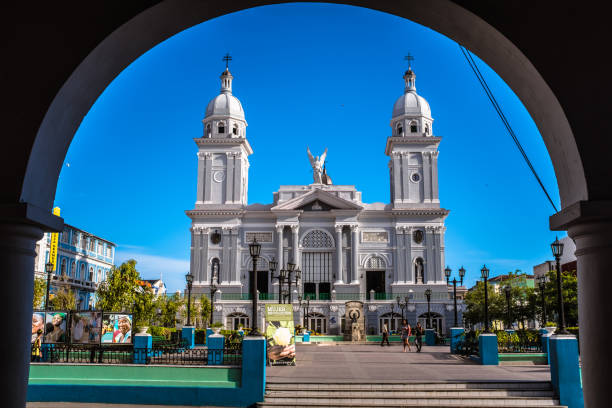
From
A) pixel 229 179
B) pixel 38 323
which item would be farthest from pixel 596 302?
pixel 229 179

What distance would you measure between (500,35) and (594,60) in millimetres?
803

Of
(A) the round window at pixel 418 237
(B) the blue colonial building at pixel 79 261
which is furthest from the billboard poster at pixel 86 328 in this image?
(A) the round window at pixel 418 237

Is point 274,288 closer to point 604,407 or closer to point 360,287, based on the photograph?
point 360,287

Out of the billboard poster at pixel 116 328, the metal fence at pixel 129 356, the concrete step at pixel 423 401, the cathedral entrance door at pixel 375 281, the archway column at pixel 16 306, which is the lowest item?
the concrete step at pixel 423 401

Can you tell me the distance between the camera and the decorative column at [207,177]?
62906mm

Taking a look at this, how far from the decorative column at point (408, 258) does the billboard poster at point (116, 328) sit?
42.6 meters

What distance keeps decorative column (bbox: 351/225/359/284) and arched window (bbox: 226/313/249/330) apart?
11423 mm

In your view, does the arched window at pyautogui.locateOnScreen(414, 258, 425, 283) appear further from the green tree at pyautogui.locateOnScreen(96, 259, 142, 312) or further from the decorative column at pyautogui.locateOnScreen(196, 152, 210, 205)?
the green tree at pyautogui.locateOnScreen(96, 259, 142, 312)

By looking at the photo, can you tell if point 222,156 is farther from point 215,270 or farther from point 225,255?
point 215,270

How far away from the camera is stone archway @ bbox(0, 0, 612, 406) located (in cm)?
493

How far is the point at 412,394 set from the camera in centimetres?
1612

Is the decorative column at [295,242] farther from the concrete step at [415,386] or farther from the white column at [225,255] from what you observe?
the concrete step at [415,386]

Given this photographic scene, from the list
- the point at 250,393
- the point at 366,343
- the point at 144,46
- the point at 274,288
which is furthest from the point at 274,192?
the point at 144,46

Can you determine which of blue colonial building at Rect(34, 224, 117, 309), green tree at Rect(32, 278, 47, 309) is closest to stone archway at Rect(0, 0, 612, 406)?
green tree at Rect(32, 278, 47, 309)
